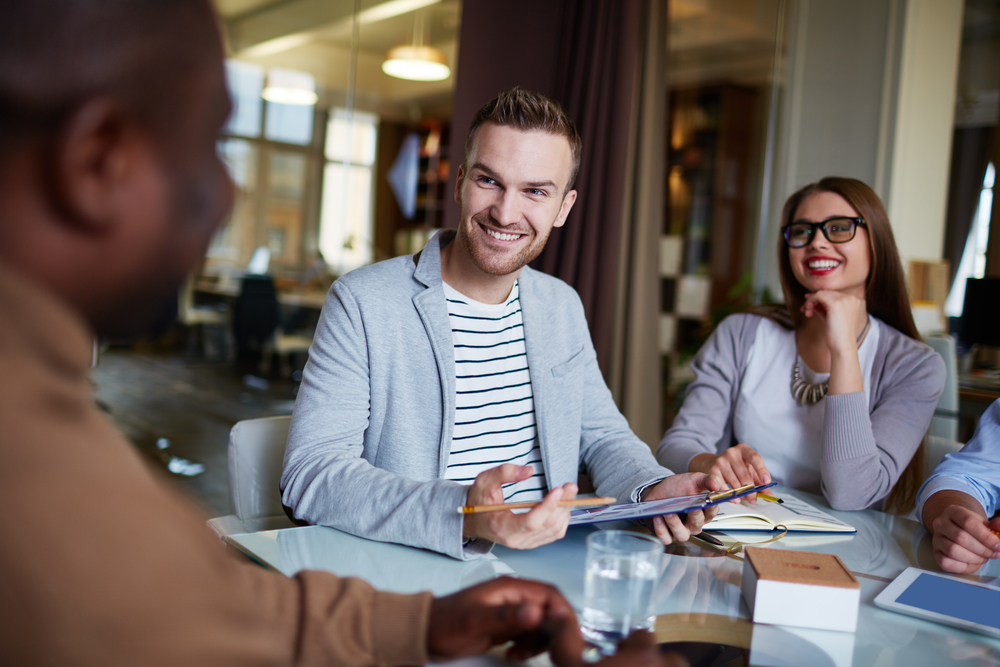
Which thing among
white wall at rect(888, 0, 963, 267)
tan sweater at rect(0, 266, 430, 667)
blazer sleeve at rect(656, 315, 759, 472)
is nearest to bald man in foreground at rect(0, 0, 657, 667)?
tan sweater at rect(0, 266, 430, 667)

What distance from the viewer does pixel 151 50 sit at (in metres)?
0.46

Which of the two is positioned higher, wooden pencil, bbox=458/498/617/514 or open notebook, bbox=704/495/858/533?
wooden pencil, bbox=458/498/617/514

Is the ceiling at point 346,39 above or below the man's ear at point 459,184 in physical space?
above

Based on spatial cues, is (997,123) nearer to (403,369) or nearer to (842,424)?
(842,424)

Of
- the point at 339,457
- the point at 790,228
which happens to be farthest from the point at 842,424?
the point at 339,457

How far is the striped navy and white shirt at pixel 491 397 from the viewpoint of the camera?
4.89ft

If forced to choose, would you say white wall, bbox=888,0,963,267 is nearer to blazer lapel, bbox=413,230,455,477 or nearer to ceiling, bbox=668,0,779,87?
ceiling, bbox=668,0,779,87

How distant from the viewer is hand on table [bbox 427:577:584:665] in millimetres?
671

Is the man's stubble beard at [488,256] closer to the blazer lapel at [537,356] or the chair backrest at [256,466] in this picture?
the blazer lapel at [537,356]

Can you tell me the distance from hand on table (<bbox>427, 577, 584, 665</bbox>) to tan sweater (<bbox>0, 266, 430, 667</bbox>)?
0.23 m

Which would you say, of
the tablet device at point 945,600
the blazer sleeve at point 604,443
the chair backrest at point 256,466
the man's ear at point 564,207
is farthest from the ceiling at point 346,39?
the tablet device at point 945,600

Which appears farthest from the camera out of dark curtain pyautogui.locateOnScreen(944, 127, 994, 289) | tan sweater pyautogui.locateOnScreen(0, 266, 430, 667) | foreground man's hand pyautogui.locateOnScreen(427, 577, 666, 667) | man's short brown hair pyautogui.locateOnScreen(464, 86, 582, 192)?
dark curtain pyautogui.locateOnScreen(944, 127, 994, 289)

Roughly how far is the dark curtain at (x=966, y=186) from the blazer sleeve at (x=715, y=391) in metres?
Result: 4.16

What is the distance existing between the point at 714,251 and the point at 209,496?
5.01m
